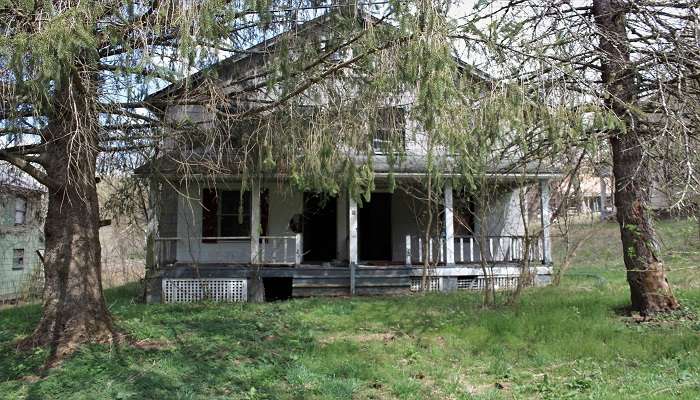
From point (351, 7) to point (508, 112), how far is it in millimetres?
2134

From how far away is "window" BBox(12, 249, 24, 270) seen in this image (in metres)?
22.8

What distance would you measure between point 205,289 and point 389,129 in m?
7.93

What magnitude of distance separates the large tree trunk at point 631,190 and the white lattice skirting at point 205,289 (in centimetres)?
812

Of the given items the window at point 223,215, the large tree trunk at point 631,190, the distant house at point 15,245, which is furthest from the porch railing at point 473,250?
the distant house at point 15,245

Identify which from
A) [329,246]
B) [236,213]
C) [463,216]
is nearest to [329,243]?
[329,246]

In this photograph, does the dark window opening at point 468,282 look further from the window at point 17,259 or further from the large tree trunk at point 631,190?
the window at point 17,259

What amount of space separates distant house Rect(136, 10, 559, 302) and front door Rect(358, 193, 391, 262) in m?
0.03

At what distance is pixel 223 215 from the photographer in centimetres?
1459

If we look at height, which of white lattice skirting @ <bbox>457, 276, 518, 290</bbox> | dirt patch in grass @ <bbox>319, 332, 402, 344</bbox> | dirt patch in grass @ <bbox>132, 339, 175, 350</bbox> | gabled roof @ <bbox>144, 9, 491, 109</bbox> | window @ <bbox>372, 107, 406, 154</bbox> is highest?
gabled roof @ <bbox>144, 9, 491, 109</bbox>

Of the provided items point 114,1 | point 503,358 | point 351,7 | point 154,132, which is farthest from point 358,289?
point 114,1

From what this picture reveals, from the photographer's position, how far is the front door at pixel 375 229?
15.9 m

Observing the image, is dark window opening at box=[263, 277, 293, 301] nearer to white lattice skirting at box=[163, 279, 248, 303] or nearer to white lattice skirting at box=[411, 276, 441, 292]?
white lattice skirting at box=[163, 279, 248, 303]

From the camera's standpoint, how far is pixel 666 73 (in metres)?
7.81

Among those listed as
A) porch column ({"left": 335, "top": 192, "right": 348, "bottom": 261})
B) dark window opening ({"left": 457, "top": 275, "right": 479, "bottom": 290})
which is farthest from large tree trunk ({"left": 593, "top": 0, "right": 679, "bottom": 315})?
porch column ({"left": 335, "top": 192, "right": 348, "bottom": 261})
